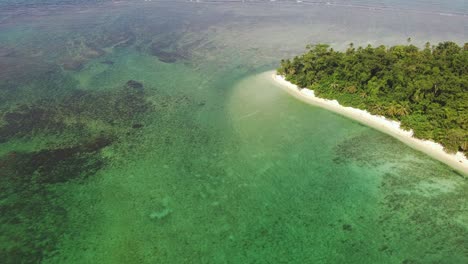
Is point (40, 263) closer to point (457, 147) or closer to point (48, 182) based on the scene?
point (48, 182)

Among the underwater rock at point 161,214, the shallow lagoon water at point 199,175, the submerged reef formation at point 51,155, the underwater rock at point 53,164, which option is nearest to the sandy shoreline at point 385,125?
the shallow lagoon water at point 199,175

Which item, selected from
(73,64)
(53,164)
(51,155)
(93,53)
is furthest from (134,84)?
(53,164)

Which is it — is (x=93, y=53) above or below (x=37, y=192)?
above

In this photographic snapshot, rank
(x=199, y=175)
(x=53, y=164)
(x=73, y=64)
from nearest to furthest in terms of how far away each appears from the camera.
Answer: (x=199, y=175), (x=53, y=164), (x=73, y=64)

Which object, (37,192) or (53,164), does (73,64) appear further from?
(37,192)

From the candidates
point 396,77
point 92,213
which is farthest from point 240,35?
point 92,213

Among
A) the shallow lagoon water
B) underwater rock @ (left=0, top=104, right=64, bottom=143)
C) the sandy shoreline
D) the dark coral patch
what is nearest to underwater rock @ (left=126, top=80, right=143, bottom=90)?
the shallow lagoon water

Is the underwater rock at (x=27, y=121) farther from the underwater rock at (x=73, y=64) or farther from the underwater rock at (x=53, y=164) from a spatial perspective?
the underwater rock at (x=73, y=64)
